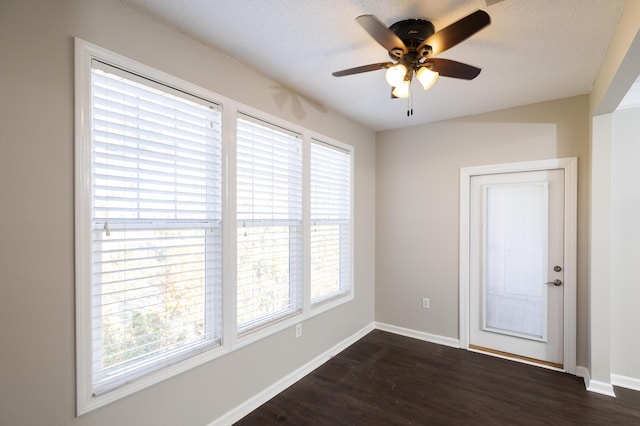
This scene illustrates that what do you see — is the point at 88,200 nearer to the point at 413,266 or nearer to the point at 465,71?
the point at 465,71

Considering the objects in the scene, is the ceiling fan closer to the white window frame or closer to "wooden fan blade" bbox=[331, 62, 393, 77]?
"wooden fan blade" bbox=[331, 62, 393, 77]

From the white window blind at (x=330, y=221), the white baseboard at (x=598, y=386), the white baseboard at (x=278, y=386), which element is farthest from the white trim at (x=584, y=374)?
the white window blind at (x=330, y=221)

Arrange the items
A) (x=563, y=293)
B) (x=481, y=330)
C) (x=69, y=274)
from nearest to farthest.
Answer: (x=69, y=274)
(x=563, y=293)
(x=481, y=330)

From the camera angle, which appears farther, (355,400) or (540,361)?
(540,361)

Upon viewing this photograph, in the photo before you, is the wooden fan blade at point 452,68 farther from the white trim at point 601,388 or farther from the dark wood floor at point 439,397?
the white trim at point 601,388

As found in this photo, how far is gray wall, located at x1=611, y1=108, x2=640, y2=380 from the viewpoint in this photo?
8.95 feet

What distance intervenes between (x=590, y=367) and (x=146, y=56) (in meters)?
4.21

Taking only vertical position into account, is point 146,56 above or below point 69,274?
above

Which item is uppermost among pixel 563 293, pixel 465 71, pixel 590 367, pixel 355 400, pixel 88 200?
pixel 465 71

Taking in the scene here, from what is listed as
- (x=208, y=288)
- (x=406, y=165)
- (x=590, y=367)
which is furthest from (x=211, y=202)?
(x=590, y=367)

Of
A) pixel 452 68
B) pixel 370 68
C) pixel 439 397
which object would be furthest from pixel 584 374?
pixel 370 68

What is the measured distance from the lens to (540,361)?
3141 mm

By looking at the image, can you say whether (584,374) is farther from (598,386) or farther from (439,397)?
(439,397)

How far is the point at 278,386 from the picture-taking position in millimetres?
2641
